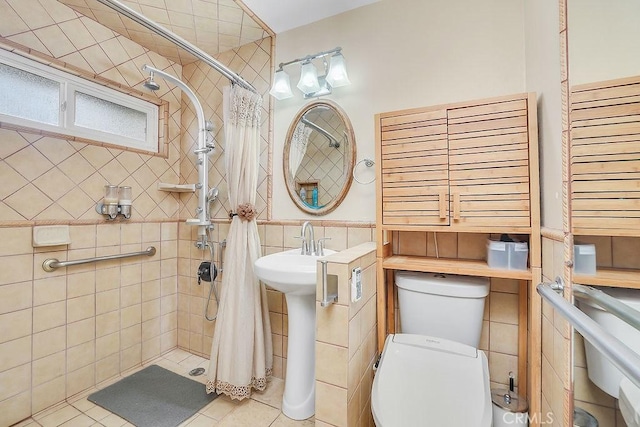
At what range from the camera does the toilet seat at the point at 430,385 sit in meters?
0.96

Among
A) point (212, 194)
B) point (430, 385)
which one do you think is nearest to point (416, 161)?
point (430, 385)

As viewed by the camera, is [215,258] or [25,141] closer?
[25,141]

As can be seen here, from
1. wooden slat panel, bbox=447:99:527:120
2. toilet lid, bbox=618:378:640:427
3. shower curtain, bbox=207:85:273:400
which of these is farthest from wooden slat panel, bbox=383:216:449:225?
shower curtain, bbox=207:85:273:400

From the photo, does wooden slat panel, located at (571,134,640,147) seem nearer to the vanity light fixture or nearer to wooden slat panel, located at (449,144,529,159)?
wooden slat panel, located at (449,144,529,159)

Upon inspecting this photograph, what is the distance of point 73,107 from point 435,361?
2.49 metres

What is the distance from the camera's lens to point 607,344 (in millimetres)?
501

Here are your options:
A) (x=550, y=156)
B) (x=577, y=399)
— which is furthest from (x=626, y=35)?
(x=577, y=399)

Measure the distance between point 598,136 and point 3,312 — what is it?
104 inches

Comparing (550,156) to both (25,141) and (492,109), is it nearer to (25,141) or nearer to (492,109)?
(492,109)

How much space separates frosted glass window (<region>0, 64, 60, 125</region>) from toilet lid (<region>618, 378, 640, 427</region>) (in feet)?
9.06

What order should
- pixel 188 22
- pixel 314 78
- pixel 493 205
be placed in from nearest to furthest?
pixel 493 205 → pixel 314 78 → pixel 188 22

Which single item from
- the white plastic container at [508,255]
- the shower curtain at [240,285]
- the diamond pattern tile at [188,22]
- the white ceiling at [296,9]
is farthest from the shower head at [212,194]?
the white plastic container at [508,255]

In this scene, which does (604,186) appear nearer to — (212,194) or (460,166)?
(460,166)

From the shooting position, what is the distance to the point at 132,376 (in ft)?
6.00
